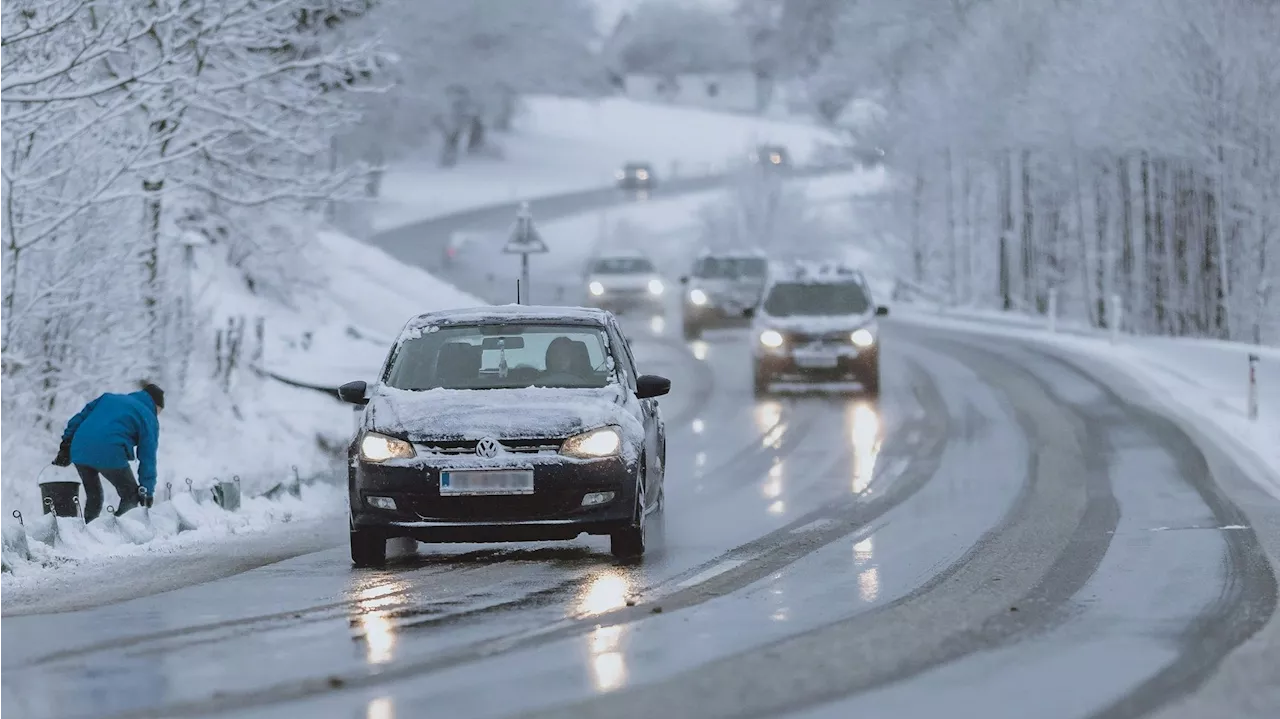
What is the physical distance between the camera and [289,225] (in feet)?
111

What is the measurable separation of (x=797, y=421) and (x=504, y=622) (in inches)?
568

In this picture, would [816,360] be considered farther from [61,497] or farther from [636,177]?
[636,177]

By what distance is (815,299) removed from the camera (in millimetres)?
28125

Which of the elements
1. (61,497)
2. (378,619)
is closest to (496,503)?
(378,619)

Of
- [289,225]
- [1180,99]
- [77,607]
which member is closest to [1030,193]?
[1180,99]

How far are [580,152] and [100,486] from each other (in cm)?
10544

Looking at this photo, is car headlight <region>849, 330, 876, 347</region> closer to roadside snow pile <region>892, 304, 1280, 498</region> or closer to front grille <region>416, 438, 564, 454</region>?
roadside snow pile <region>892, 304, 1280, 498</region>

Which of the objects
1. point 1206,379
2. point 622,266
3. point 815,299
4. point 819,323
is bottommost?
point 1206,379

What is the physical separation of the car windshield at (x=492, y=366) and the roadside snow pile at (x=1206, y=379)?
20.1 feet

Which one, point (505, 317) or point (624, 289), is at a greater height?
point (505, 317)

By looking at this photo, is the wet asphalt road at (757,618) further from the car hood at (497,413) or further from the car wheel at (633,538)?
the car hood at (497,413)

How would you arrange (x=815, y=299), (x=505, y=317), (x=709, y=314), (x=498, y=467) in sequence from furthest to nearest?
1. (x=709, y=314)
2. (x=815, y=299)
3. (x=505, y=317)
4. (x=498, y=467)

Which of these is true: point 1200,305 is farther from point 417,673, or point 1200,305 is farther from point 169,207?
point 417,673

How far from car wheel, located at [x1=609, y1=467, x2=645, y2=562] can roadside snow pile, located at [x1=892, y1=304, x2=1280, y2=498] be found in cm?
613
